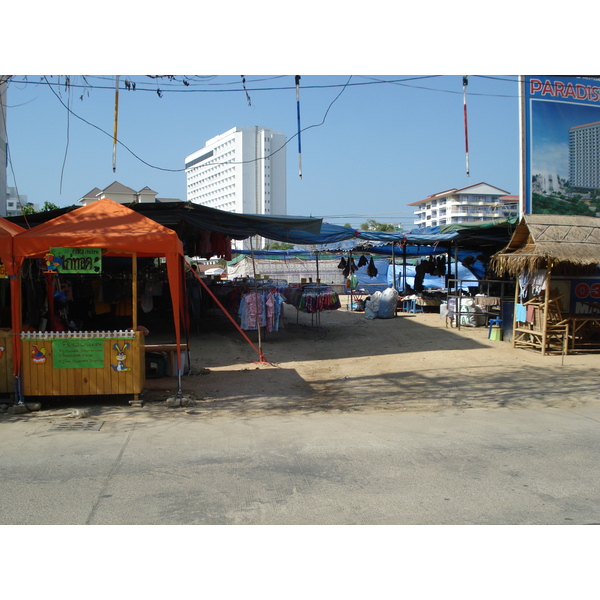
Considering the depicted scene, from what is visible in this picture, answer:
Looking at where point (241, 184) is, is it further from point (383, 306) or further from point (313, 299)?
point (313, 299)

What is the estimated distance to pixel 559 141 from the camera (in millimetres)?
18141

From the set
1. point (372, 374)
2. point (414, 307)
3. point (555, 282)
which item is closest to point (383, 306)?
point (414, 307)

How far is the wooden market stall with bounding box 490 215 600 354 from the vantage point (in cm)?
1280

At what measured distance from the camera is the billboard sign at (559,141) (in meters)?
17.8

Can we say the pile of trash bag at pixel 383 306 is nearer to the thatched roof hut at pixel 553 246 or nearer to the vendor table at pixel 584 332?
the thatched roof hut at pixel 553 246

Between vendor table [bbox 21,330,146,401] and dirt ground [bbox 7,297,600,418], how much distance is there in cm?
32

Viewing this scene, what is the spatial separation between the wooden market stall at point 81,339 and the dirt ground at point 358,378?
0.40 meters

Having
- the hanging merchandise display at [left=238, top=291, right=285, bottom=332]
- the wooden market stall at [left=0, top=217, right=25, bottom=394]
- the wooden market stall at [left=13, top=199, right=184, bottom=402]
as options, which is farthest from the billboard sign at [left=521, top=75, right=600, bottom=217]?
the wooden market stall at [left=0, top=217, right=25, bottom=394]

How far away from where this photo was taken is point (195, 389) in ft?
31.3

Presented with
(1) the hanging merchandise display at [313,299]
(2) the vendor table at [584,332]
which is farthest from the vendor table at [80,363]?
(2) the vendor table at [584,332]

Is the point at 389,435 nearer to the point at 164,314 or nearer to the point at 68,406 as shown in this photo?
the point at 68,406

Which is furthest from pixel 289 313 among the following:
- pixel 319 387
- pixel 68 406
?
pixel 68 406

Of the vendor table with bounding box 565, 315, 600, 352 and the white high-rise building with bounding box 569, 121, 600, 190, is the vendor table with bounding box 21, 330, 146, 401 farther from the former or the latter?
the white high-rise building with bounding box 569, 121, 600, 190

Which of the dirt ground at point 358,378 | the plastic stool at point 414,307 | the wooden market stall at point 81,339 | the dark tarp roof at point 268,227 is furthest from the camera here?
the plastic stool at point 414,307
